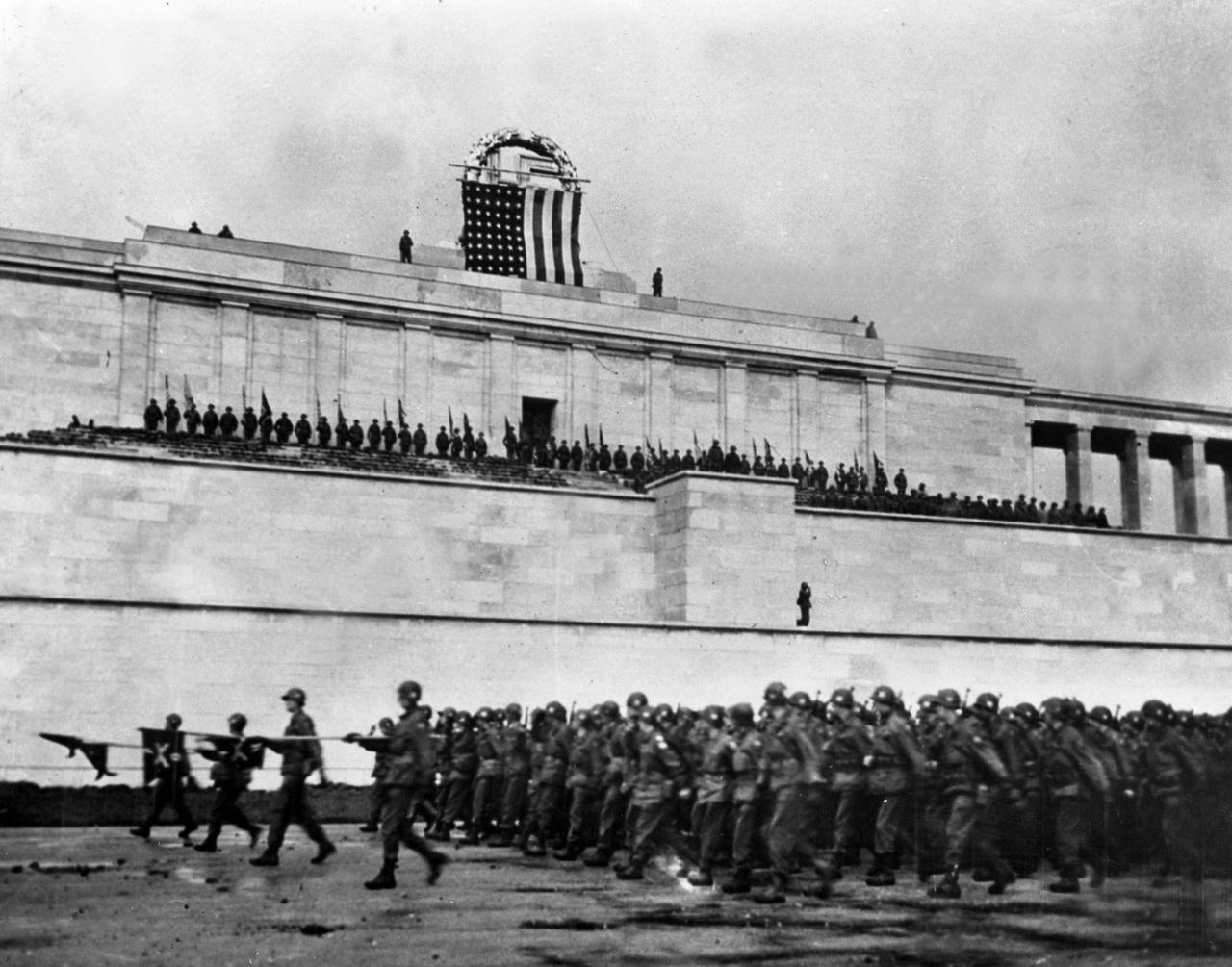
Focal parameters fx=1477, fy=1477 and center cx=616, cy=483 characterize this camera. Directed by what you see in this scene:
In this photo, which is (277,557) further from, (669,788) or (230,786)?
(669,788)

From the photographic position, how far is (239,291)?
35625mm

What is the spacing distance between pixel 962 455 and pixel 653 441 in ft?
31.8

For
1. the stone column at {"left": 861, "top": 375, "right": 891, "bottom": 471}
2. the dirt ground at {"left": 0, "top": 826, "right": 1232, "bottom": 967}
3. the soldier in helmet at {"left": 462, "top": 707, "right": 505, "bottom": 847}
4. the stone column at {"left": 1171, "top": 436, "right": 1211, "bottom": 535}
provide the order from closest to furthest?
1. the dirt ground at {"left": 0, "top": 826, "right": 1232, "bottom": 967}
2. the soldier in helmet at {"left": 462, "top": 707, "right": 505, "bottom": 847}
3. the stone column at {"left": 861, "top": 375, "right": 891, "bottom": 471}
4. the stone column at {"left": 1171, "top": 436, "right": 1211, "bottom": 535}

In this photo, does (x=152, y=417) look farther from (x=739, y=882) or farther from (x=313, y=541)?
(x=739, y=882)

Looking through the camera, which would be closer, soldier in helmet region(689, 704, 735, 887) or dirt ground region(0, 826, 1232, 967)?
dirt ground region(0, 826, 1232, 967)

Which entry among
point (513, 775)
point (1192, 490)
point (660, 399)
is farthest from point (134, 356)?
point (1192, 490)

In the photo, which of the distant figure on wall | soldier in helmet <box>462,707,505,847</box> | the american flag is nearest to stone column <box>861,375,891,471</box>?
the american flag

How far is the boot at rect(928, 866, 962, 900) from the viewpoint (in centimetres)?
1361

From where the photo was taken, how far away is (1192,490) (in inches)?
1809

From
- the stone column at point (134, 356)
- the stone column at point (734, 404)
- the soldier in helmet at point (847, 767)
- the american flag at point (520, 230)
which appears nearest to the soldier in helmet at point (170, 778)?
the soldier in helmet at point (847, 767)

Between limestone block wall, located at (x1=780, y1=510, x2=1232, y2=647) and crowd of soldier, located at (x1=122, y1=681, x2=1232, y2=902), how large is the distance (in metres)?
13.7

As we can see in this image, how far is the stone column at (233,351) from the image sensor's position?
3528 cm

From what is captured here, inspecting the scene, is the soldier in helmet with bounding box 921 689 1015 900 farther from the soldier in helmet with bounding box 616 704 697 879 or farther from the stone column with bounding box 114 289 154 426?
the stone column with bounding box 114 289 154 426

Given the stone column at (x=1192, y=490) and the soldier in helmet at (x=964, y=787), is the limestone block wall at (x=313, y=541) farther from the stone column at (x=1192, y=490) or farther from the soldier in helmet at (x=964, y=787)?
the stone column at (x=1192, y=490)
